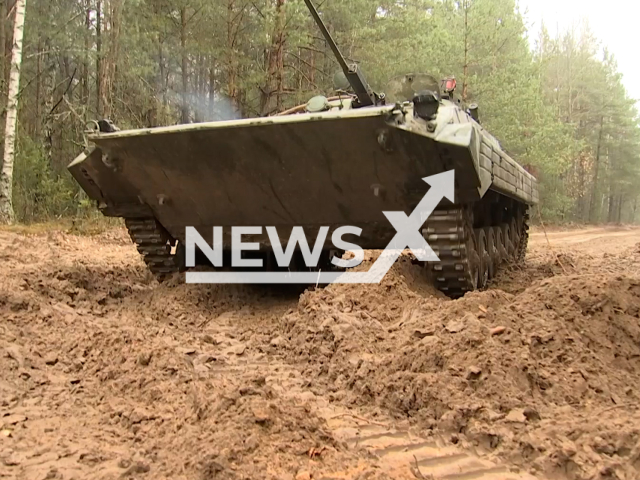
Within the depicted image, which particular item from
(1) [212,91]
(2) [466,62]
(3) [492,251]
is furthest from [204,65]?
(3) [492,251]

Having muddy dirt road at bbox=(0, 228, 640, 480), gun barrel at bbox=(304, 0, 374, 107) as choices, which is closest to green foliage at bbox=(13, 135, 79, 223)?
muddy dirt road at bbox=(0, 228, 640, 480)

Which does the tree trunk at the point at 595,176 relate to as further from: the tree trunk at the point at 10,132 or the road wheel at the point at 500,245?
the tree trunk at the point at 10,132

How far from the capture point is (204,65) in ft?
66.0

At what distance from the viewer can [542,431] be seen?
2314mm

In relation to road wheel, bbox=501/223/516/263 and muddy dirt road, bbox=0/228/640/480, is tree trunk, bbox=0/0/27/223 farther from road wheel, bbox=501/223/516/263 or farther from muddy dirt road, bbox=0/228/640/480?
road wheel, bbox=501/223/516/263

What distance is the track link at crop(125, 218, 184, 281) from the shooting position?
5.63 meters

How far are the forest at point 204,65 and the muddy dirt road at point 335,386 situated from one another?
5.76 meters

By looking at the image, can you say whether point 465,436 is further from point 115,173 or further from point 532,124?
point 532,124

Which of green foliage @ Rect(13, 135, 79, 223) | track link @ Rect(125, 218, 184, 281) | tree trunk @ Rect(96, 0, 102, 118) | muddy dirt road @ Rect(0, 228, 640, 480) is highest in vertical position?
tree trunk @ Rect(96, 0, 102, 118)

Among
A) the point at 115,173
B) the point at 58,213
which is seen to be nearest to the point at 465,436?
the point at 115,173

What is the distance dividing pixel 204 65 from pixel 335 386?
18606 millimetres

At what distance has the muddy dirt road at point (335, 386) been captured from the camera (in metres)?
2.15

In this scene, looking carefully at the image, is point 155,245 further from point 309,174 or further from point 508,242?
point 508,242

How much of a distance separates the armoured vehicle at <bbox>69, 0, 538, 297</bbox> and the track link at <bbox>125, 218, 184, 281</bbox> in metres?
0.01
